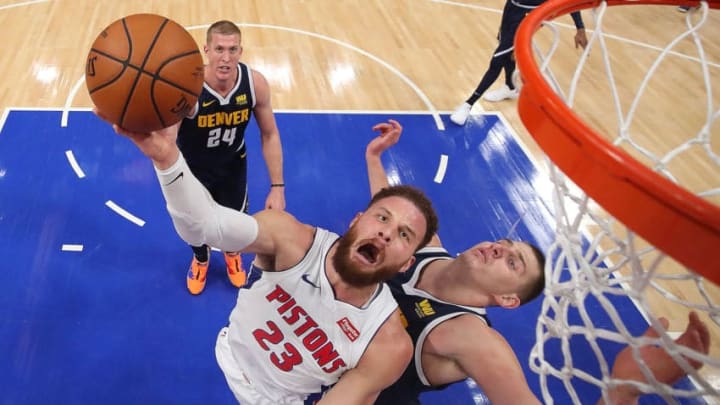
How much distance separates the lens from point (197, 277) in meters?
3.33

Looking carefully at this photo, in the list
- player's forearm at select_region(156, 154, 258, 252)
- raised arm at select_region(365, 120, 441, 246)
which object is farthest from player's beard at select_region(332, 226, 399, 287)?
raised arm at select_region(365, 120, 441, 246)

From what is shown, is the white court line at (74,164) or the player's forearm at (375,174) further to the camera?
the white court line at (74,164)

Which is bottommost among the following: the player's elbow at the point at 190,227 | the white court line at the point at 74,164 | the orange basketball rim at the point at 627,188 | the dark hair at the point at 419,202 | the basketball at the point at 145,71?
the white court line at the point at 74,164

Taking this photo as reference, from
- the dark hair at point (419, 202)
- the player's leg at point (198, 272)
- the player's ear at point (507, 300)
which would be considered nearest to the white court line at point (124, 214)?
the player's leg at point (198, 272)

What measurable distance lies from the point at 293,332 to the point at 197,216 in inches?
23.5

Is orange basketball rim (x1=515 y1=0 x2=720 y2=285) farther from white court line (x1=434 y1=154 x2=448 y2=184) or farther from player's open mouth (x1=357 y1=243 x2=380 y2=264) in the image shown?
white court line (x1=434 y1=154 x2=448 y2=184)

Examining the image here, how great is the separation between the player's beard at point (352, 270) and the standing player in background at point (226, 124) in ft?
4.48

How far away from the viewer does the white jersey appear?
180 cm

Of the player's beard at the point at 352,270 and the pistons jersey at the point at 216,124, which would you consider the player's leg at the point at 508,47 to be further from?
the player's beard at the point at 352,270

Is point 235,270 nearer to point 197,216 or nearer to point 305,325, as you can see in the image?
point 305,325

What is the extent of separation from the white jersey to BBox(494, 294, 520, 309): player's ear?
59 cm

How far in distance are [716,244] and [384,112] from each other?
434 centimetres

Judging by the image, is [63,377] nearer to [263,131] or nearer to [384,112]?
[263,131]

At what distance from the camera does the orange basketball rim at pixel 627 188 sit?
1.00 meters
